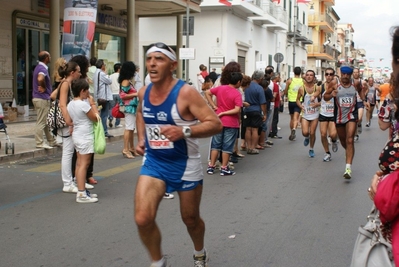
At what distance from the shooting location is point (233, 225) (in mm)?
6355

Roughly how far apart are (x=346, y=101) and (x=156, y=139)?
5813 mm

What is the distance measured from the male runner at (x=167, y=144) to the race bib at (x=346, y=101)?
551 cm

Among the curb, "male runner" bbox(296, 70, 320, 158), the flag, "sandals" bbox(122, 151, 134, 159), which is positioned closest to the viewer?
the curb

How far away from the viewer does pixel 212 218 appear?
6672 millimetres

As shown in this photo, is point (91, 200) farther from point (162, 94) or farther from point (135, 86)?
point (135, 86)

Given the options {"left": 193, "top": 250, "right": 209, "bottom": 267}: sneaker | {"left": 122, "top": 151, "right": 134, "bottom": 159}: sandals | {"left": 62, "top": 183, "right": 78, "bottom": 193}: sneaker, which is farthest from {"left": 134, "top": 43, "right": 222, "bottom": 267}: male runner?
{"left": 122, "top": 151, "right": 134, "bottom": 159}: sandals

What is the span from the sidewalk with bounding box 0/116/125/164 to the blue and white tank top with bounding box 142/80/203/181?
6963mm

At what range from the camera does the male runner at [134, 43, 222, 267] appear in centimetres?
424

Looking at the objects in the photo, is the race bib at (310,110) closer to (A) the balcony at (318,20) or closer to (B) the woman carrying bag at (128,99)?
(B) the woman carrying bag at (128,99)

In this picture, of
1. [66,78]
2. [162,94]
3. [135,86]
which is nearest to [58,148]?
[135,86]

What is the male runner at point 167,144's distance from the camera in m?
4.24

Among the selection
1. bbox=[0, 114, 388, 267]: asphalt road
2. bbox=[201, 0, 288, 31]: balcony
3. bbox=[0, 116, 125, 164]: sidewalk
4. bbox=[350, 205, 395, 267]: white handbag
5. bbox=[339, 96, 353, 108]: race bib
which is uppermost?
bbox=[201, 0, 288, 31]: balcony

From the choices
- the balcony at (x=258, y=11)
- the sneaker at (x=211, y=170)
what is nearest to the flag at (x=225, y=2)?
the balcony at (x=258, y=11)

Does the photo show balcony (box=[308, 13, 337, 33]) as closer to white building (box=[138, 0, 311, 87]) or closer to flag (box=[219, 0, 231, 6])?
white building (box=[138, 0, 311, 87])
